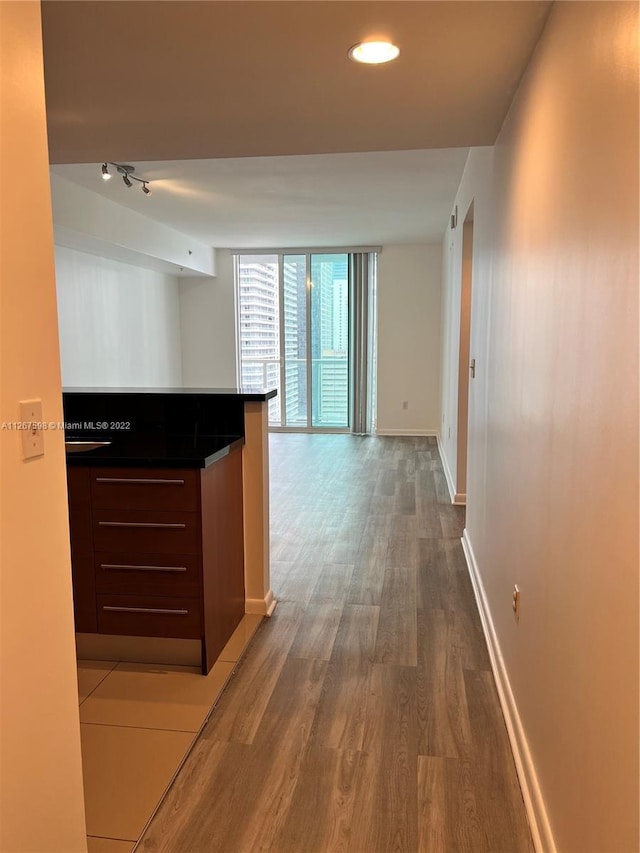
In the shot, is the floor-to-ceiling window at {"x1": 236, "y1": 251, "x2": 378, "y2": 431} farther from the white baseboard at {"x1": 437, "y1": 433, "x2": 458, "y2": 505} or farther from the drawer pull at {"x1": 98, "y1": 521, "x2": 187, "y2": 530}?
the drawer pull at {"x1": 98, "y1": 521, "x2": 187, "y2": 530}

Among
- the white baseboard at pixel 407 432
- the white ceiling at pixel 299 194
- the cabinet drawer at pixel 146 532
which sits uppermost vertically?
the white ceiling at pixel 299 194

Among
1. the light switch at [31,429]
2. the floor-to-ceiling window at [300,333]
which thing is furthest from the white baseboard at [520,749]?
the floor-to-ceiling window at [300,333]

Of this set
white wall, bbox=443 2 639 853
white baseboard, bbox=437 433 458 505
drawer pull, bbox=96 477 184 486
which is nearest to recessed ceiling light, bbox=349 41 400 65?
white wall, bbox=443 2 639 853

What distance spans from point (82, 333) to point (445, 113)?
4537mm

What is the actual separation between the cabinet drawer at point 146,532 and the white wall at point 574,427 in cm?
123

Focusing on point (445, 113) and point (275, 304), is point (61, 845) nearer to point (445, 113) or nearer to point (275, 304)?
point (445, 113)

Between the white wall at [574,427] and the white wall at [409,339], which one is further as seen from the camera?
the white wall at [409,339]

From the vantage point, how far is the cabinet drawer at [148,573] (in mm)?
2406

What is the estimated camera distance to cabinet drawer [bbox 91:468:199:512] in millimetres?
2354

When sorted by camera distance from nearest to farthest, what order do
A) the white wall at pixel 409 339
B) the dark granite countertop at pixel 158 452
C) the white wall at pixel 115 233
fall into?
the dark granite countertop at pixel 158 452 → the white wall at pixel 115 233 → the white wall at pixel 409 339

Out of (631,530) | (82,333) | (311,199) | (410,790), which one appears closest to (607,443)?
(631,530)

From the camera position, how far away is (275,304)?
28.5ft

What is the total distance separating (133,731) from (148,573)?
0.59 meters

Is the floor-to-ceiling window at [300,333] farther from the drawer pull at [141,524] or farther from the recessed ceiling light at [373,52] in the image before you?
the recessed ceiling light at [373,52]
